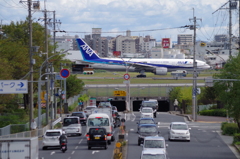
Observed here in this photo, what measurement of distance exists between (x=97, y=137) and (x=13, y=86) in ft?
24.6

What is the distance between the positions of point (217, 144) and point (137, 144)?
20.9 ft

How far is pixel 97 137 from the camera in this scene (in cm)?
2986

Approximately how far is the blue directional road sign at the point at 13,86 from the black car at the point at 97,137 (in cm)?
627

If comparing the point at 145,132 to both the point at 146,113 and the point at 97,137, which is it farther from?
the point at 146,113

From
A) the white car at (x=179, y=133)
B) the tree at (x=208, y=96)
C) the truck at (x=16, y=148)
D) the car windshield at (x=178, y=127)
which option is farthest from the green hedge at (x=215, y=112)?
the truck at (x=16, y=148)

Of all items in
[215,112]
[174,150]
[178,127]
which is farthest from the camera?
[215,112]

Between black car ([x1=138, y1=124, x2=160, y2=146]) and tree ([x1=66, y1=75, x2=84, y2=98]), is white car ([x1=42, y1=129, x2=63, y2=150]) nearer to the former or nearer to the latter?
black car ([x1=138, y1=124, x2=160, y2=146])

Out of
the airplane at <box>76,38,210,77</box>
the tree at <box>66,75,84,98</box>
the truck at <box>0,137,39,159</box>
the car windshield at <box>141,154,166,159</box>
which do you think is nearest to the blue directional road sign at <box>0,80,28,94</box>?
the truck at <box>0,137,39,159</box>

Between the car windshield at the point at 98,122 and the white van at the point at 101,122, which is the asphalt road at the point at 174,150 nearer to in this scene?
the white van at the point at 101,122

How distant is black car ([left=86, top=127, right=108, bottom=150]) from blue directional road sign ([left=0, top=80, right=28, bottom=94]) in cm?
627

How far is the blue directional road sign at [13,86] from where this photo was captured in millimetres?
31859

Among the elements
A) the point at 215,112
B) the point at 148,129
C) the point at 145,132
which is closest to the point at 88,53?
the point at 215,112

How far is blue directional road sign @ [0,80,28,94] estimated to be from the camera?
31859 millimetres

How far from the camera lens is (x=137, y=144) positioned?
3303 centimetres
